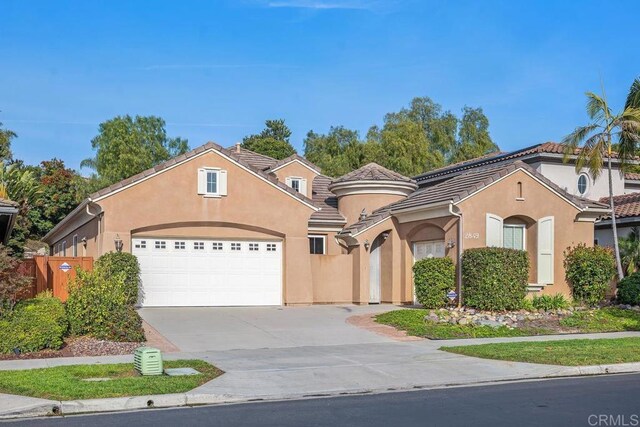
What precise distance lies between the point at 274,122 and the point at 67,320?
5681cm

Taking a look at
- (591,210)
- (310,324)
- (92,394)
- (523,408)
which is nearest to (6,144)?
(310,324)

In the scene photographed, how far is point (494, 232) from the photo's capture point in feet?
77.4

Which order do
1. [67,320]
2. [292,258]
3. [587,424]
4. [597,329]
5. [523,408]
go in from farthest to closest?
[292,258]
[597,329]
[67,320]
[523,408]
[587,424]

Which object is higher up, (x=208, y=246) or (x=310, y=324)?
(x=208, y=246)

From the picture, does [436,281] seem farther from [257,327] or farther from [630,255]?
[630,255]

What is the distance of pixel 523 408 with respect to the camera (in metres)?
10.2

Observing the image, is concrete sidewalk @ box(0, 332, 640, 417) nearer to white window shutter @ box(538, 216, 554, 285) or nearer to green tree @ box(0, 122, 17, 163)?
white window shutter @ box(538, 216, 554, 285)

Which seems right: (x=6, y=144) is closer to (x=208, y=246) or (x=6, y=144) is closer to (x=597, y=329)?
(x=208, y=246)

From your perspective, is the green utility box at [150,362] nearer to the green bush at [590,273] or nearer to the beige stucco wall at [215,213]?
the beige stucco wall at [215,213]

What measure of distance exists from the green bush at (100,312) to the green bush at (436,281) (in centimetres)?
911

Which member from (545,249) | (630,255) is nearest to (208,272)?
(545,249)

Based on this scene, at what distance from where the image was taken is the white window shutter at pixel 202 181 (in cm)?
2497

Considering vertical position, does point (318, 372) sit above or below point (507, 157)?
below

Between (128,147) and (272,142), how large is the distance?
52.2 feet
